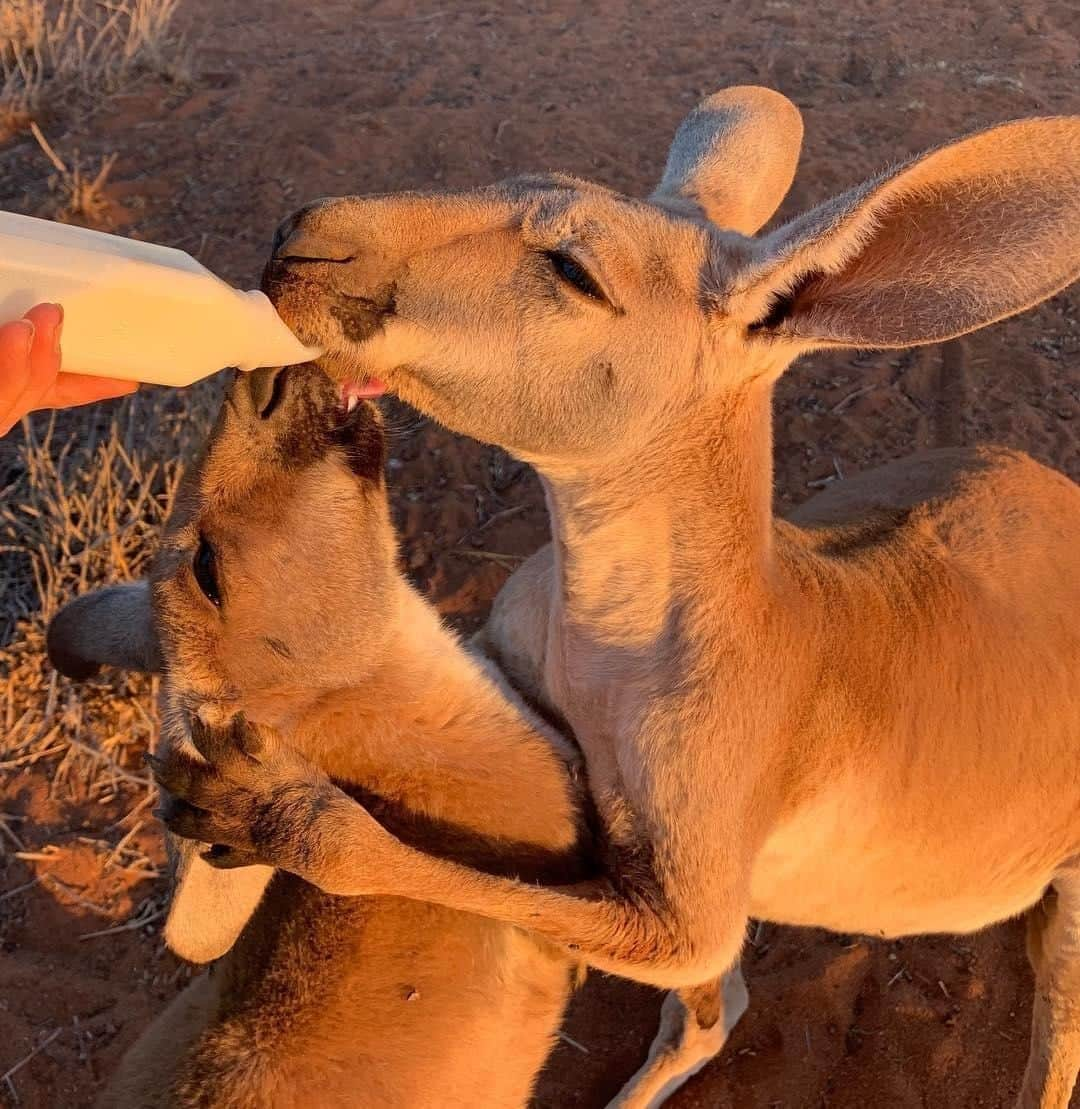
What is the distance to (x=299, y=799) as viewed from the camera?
200 centimetres

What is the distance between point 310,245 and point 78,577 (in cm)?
244

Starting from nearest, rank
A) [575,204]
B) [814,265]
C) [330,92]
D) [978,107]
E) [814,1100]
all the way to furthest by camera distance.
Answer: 1. [814,265]
2. [575,204]
3. [814,1100]
4. [978,107]
5. [330,92]

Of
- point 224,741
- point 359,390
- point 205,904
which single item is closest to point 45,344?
point 359,390

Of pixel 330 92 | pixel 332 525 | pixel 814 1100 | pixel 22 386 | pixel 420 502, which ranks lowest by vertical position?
pixel 814 1100

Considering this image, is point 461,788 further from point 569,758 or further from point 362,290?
point 362,290

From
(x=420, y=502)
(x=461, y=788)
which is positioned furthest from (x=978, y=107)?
(x=461, y=788)

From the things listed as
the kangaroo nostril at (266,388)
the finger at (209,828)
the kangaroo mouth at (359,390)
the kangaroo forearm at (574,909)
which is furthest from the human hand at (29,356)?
the kangaroo forearm at (574,909)

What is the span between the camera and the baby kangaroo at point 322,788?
207 centimetres

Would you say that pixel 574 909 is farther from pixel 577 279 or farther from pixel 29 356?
pixel 29 356

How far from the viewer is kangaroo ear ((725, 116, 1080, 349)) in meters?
1.75

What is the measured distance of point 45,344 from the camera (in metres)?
1.59

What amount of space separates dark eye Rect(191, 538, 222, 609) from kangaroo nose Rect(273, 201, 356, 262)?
0.59m

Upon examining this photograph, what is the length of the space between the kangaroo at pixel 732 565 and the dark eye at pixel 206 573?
438mm

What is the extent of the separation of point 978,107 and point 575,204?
5.77 metres
